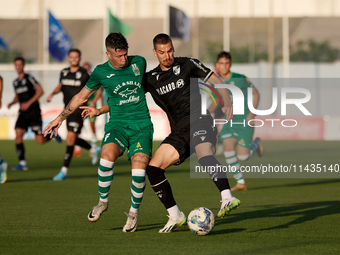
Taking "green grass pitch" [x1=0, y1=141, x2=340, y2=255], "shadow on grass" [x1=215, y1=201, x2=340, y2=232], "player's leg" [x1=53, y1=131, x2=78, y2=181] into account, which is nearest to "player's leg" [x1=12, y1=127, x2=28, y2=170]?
"green grass pitch" [x1=0, y1=141, x2=340, y2=255]

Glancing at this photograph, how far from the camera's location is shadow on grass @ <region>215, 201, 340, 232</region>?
6777 mm

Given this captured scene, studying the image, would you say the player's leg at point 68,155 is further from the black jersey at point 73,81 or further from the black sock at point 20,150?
the black sock at point 20,150

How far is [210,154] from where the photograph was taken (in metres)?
5.96

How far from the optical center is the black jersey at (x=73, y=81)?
11.4m

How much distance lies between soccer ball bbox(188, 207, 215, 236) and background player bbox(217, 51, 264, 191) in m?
3.96

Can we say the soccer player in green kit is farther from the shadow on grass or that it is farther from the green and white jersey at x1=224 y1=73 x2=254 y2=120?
the green and white jersey at x1=224 y1=73 x2=254 y2=120

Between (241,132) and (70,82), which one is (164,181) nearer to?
(241,132)

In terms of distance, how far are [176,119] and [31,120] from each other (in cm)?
698

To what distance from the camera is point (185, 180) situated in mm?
11391

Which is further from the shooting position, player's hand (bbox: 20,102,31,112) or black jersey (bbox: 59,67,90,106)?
player's hand (bbox: 20,102,31,112)

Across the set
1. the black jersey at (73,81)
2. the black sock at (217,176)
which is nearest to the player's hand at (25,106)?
the black jersey at (73,81)

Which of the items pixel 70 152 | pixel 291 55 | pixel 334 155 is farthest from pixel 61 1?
pixel 70 152

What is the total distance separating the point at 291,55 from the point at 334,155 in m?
40.5

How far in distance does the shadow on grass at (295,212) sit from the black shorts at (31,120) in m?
6.30
